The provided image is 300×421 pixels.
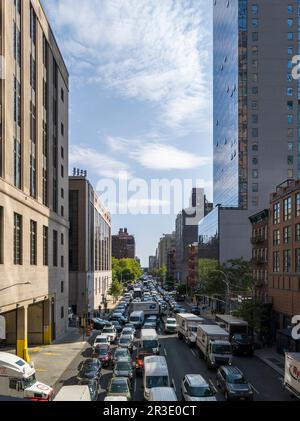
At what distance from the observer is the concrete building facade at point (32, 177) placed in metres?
36.1

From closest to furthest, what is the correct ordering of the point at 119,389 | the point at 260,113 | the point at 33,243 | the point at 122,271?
the point at 119,389
the point at 33,243
the point at 260,113
the point at 122,271

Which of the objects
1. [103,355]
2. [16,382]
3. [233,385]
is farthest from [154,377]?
[103,355]

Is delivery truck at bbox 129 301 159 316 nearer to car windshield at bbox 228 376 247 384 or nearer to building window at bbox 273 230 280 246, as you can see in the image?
building window at bbox 273 230 280 246

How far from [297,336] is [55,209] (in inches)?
1234

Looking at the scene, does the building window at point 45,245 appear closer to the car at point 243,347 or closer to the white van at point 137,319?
the white van at point 137,319

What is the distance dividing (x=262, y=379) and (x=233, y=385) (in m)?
8.05

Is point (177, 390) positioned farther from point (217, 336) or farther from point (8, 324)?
point (8, 324)

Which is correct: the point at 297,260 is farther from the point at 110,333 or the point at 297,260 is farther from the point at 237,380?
the point at 237,380

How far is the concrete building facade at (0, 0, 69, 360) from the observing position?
→ 36.1 metres

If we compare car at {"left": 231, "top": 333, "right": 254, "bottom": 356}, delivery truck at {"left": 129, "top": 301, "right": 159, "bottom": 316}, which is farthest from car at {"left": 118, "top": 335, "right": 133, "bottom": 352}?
delivery truck at {"left": 129, "top": 301, "right": 159, "bottom": 316}

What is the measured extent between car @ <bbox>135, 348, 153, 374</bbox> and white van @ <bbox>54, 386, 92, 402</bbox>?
39.8ft

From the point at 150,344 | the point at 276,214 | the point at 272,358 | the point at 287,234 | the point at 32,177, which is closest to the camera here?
the point at 150,344

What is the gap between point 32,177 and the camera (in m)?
45.8
